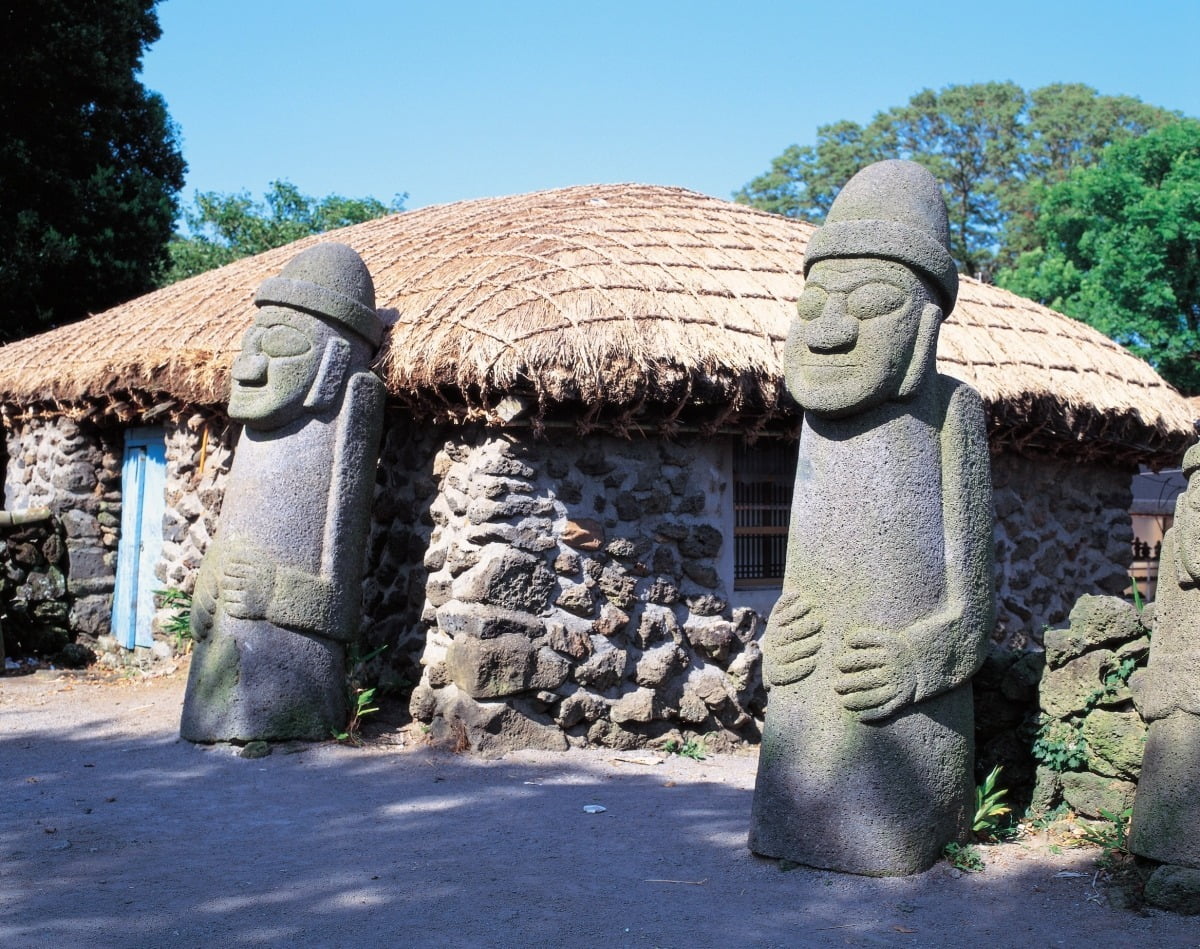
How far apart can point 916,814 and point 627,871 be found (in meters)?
1.06

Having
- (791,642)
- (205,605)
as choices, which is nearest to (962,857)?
(791,642)

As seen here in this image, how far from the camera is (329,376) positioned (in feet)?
20.2

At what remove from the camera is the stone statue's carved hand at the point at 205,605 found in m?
6.18

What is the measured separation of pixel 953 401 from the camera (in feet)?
13.8

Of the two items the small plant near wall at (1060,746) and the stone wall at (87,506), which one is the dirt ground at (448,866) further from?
the stone wall at (87,506)

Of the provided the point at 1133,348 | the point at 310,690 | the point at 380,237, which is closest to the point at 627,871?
the point at 310,690

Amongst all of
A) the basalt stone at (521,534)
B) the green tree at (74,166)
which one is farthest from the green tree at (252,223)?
the basalt stone at (521,534)

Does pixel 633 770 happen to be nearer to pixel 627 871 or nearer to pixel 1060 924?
pixel 627 871

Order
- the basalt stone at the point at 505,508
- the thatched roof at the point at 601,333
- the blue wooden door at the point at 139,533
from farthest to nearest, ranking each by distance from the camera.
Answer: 1. the blue wooden door at the point at 139,533
2. the basalt stone at the point at 505,508
3. the thatched roof at the point at 601,333

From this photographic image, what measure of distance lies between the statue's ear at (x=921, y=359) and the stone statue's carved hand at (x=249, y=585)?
3.48m

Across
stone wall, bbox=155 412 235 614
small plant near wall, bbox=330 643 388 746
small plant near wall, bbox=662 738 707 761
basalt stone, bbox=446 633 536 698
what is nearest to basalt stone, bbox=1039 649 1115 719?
small plant near wall, bbox=662 738 707 761

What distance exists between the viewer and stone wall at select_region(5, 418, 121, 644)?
9422 millimetres

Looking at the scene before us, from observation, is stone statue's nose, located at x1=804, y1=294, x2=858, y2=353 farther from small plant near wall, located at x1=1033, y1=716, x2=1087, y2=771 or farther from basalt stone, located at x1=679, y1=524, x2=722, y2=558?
basalt stone, located at x1=679, y1=524, x2=722, y2=558

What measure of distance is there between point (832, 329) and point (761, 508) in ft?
10.2
